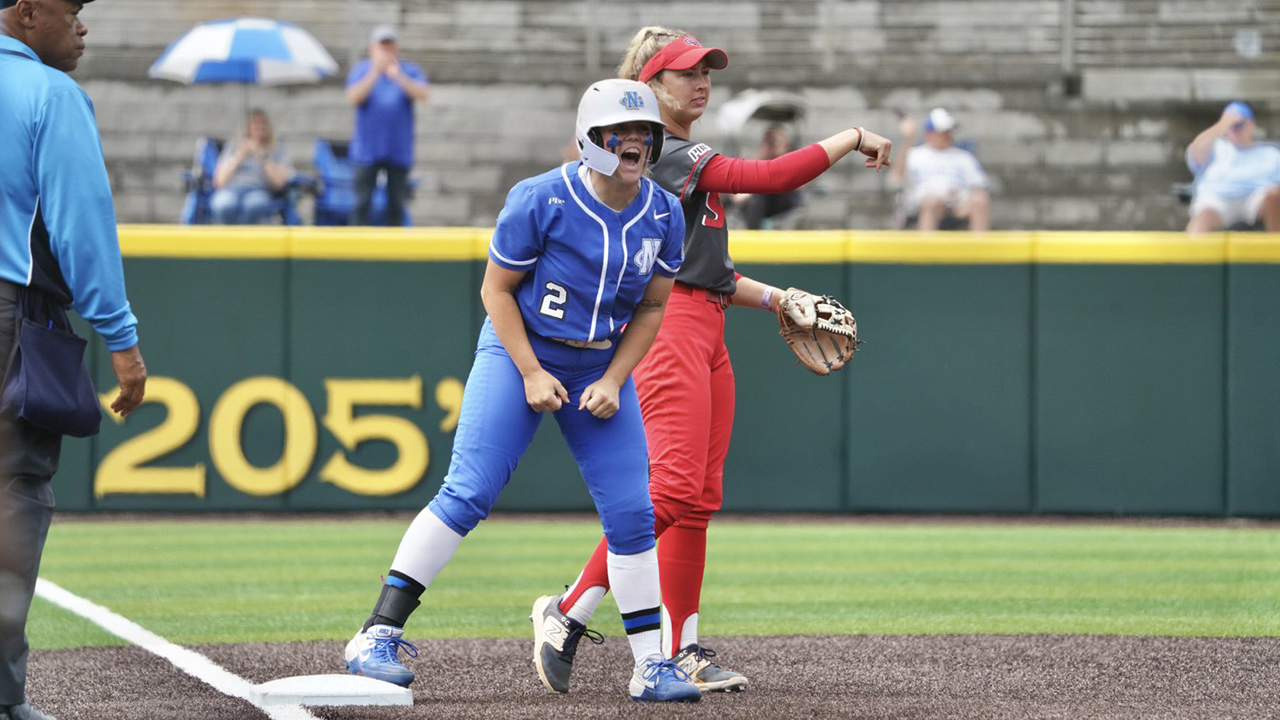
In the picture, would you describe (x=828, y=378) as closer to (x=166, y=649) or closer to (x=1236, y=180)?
(x=1236, y=180)

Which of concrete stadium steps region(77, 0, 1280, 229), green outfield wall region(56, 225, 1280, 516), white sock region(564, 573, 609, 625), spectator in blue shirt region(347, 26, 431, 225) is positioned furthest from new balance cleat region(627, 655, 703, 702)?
concrete stadium steps region(77, 0, 1280, 229)

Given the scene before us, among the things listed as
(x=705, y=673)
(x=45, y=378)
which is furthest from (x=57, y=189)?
(x=705, y=673)

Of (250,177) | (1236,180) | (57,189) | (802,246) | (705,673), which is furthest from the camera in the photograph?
(250,177)

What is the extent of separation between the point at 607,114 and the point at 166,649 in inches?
111

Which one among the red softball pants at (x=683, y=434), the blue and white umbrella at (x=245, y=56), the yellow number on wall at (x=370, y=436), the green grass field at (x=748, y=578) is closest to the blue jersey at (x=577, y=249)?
the red softball pants at (x=683, y=434)

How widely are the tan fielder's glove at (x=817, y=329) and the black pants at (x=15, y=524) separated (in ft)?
8.38

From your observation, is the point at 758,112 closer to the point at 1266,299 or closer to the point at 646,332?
the point at 1266,299

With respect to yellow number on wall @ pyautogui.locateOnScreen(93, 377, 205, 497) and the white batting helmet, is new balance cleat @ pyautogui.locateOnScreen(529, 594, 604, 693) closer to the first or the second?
the white batting helmet

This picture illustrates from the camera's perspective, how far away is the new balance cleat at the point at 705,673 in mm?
5442

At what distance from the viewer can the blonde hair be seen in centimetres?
559

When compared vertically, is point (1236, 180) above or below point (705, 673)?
above

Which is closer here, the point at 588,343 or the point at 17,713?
the point at 17,713

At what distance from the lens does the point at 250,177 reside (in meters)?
13.8

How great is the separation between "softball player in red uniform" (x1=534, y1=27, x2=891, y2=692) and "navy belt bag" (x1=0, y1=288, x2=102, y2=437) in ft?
5.59
